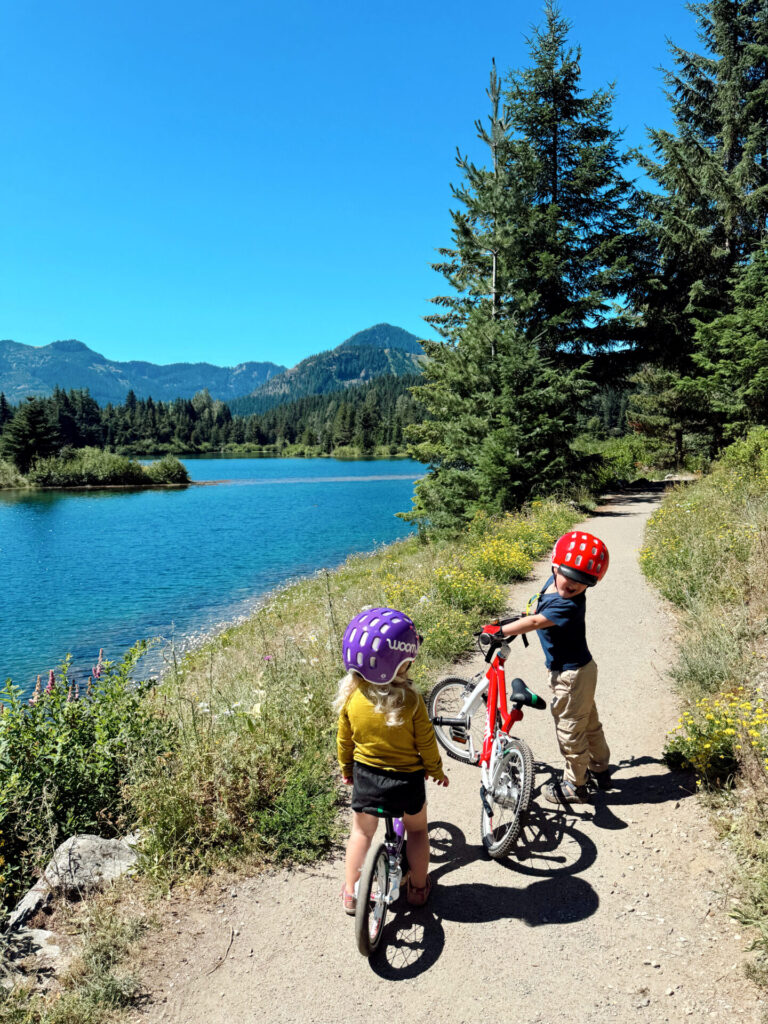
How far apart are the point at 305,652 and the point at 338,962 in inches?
176

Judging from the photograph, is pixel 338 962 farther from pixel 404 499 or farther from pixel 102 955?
pixel 404 499

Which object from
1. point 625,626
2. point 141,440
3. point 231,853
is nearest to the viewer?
point 231,853

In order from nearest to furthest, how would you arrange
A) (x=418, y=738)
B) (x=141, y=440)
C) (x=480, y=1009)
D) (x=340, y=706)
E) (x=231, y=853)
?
(x=480, y=1009), (x=418, y=738), (x=340, y=706), (x=231, y=853), (x=141, y=440)

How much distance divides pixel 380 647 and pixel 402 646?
13 centimetres

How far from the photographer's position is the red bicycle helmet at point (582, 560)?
392 cm

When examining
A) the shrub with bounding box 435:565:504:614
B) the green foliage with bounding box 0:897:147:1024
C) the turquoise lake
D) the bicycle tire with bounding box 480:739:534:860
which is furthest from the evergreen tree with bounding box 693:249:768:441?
the green foliage with bounding box 0:897:147:1024

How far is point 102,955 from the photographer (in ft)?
10.4

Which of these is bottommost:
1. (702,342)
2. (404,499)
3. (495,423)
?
(404,499)

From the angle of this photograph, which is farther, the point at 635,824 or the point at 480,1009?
the point at 635,824

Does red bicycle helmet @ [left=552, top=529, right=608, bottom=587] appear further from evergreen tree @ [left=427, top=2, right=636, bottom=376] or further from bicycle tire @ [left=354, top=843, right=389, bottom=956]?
evergreen tree @ [left=427, top=2, right=636, bottom=376]

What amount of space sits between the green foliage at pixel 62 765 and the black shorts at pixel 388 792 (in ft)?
7.59

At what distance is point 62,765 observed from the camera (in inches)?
180

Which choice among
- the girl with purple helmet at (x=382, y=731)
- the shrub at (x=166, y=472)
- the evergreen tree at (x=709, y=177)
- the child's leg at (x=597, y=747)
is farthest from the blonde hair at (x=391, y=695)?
the shrub at (x=166, y=472)

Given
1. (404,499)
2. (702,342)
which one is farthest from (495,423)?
(404,499)
